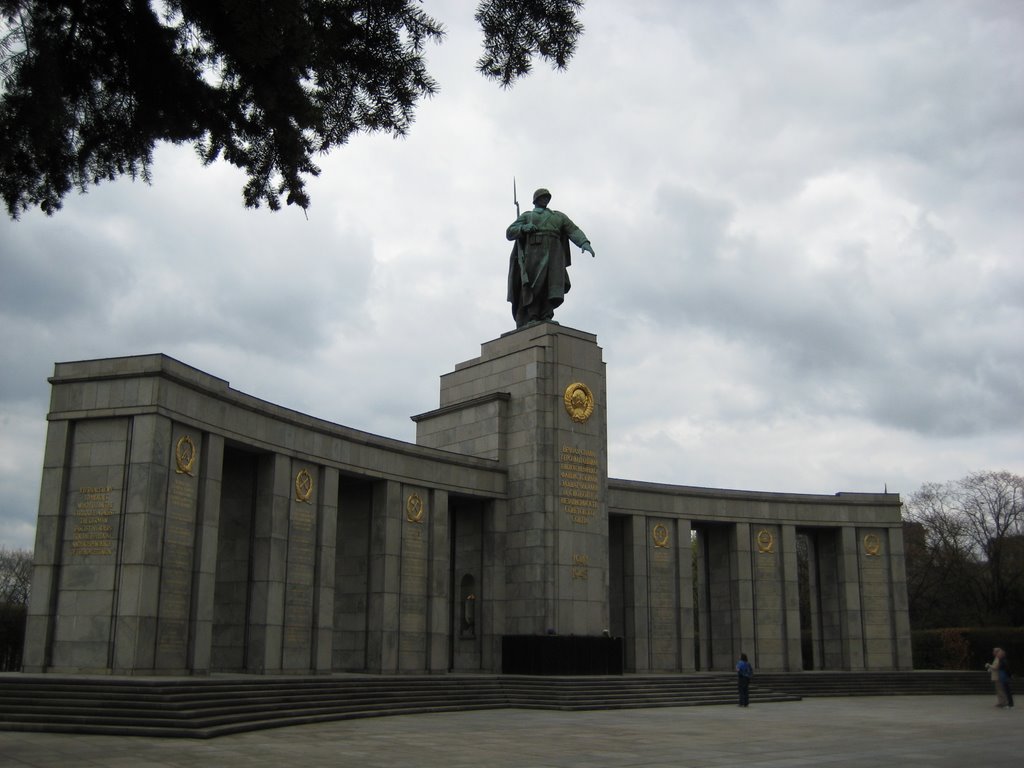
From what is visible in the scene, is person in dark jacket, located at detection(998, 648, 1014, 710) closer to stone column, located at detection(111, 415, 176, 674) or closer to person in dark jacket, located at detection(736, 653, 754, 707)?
person in dark jacket, located at detection(736, 653, 754, 707)

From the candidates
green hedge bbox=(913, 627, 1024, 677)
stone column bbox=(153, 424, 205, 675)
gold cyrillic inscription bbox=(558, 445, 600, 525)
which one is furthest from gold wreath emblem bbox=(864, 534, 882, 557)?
stone column bbox=(153, 424, 205, 675)

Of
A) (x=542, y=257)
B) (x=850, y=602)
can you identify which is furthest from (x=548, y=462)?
(x=850, y=602)

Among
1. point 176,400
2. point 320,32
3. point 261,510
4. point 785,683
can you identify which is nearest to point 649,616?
point 785,683

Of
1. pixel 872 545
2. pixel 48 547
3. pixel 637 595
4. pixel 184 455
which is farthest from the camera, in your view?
pixel 872 545

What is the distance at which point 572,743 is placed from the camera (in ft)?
55.4

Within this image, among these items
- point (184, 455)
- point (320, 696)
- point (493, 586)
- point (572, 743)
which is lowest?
point (572, 743)

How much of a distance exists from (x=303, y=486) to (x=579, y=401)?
383 inches

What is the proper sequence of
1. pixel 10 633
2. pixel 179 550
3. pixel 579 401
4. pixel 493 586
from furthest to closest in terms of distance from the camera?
pixel 10 633 < pixel 579 401 < pixel 493 586 < pixel 179 550

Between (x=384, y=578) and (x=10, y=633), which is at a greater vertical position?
(x=384, y=578)

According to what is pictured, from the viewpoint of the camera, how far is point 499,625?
103 feet

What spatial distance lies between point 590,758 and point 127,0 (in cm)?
1130

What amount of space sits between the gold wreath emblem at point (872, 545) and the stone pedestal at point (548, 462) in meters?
13.6

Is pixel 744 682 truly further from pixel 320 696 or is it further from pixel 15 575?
pixel 15 575

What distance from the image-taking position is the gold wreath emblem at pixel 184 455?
74.3 ft
